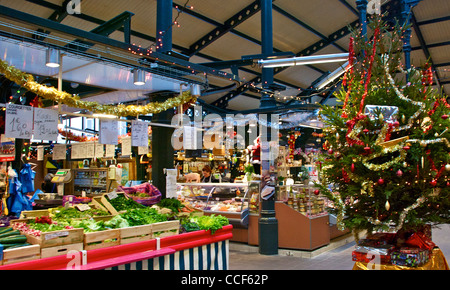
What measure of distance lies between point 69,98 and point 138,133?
5.04ft

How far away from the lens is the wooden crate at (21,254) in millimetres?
3256

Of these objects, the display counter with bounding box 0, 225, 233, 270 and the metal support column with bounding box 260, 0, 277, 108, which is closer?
the display counter with bounding box 0, 225, 233, 270

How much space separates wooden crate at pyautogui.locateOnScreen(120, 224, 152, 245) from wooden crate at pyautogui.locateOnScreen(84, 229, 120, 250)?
0.20ft

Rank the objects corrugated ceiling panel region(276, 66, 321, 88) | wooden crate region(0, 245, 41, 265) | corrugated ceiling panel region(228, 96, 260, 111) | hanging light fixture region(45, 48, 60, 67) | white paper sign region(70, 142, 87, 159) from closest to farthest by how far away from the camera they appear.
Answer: wooden crate region(0, 245, 41, 265) < hanging light fixture region(45, 48, 60, 67) < white paper sign region(70, 142, 87, 159) < corrugated ceiling panel region(276, 66, 321, 88) < corrugated ceiling panel region(228, 96, 260, 111)

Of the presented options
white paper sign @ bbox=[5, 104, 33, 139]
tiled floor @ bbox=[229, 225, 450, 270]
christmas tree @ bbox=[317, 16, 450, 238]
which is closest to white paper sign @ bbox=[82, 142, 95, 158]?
tiled floor @ bbox=[229, 225, 450, 270]

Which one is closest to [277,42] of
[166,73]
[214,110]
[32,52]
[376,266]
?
[214,110]

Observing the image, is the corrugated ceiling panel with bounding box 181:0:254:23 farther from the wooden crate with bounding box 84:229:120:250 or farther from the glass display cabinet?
the wooden crate with bounding box 84:229:120:250

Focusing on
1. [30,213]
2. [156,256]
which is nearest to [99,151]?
[30,213]

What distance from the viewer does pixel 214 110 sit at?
16500 millimetres

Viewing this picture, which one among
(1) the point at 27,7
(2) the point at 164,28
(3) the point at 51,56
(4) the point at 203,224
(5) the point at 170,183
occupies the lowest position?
(4) the point at 203,224

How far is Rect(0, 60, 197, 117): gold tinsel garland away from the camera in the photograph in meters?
4.70

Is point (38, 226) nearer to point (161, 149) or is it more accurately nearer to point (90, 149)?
point (161, 149)

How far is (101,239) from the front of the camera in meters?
3.93

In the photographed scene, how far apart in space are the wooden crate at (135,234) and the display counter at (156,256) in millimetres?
65
